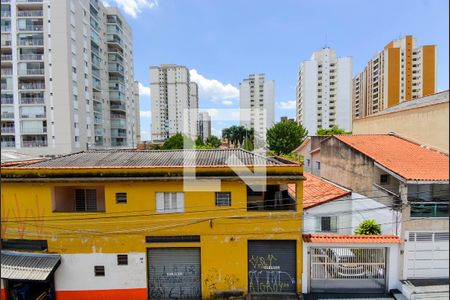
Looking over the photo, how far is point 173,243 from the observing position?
839cm

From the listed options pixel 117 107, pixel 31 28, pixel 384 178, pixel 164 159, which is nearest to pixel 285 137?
pixel 384 178

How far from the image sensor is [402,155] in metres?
10.0

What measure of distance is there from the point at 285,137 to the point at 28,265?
94.4ft

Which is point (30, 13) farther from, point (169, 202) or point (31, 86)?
point (169, 202)

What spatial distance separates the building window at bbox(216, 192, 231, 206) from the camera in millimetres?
8445

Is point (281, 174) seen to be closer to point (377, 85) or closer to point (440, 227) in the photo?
point (440, 227)

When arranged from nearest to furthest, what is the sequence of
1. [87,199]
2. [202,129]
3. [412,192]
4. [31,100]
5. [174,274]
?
[174,274]
[412,192]
[87,199]
[31,100]
[202,129]

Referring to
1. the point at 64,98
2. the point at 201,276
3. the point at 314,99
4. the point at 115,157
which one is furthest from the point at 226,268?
the point at 314,99

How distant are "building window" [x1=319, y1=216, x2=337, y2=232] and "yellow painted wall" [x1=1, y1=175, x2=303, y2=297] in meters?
2.80

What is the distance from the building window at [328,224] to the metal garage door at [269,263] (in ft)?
9.34

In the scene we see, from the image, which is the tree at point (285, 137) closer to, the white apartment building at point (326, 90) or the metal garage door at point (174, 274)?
the metal garage door at point (174, 274)

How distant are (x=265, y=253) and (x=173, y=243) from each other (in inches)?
116

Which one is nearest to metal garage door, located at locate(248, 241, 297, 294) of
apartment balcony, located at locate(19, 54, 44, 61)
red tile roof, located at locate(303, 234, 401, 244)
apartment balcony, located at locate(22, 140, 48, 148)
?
red tile roof, located at locate(303, 234, 401, 244)

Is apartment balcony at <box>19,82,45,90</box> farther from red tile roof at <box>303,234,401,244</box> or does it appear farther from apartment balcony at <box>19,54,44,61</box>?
red tile roof at <box>303,234,401,244</box>
